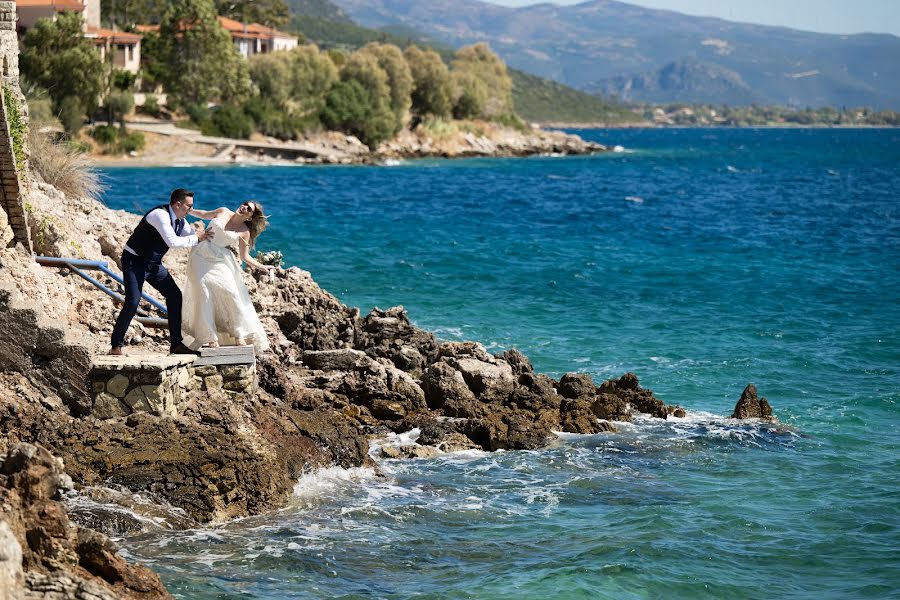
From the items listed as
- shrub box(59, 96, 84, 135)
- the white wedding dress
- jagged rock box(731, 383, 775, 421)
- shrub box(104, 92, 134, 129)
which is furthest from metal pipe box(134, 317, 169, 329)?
shrub box(104, 92, 134, 129)

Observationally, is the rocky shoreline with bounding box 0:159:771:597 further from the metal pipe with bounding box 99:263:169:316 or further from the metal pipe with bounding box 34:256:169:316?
the metal pipe with bounding box 99:263:169:316

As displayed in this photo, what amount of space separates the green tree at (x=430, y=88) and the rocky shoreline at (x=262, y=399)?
93429mm

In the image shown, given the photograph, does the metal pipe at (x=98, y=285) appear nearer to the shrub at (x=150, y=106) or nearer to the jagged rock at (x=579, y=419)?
the jagged rock at (x=579, y=419)

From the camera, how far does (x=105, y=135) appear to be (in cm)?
7588

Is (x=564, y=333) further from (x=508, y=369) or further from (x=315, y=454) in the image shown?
(x=315, y=454)

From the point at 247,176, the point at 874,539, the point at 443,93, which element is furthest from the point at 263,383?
the point at 443,93

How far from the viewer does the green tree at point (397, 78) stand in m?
106

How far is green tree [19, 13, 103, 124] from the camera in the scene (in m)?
72.2

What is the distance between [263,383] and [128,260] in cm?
243

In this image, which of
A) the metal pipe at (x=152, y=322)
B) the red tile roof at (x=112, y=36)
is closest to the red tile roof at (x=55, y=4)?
the red tile roof at (x=112, y=36)

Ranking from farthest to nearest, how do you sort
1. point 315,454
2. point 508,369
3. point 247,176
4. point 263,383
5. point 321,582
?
point 247,176, point 508,369, point 263,383, point 315,454, point 321,582

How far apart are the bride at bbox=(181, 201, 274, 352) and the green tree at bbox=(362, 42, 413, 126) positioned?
91.8 m

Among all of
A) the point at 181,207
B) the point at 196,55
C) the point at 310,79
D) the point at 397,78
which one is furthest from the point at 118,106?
the point at 181,207

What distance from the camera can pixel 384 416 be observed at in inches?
615
